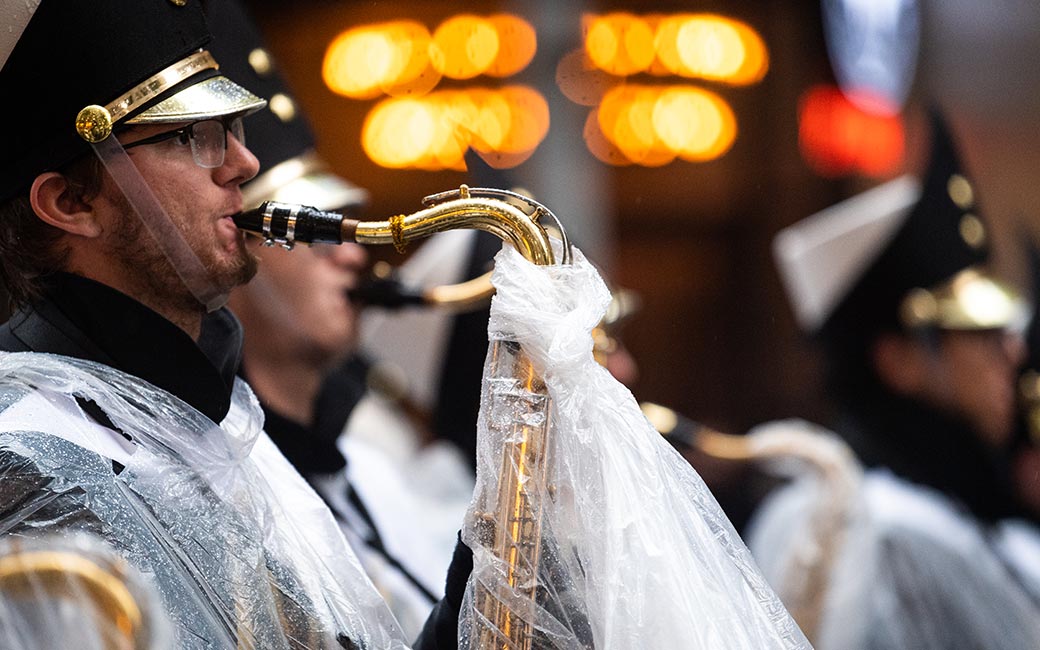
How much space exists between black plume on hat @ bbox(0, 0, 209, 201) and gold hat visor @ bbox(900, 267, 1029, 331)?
405 cm

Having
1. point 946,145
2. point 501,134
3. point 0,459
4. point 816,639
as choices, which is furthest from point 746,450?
point 0,459

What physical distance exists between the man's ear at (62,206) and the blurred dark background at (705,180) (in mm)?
6090

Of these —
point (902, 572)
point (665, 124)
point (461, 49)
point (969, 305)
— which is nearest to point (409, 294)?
point (902, 572)

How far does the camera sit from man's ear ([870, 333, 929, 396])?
18.1 feet

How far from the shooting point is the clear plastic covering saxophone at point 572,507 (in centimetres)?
167

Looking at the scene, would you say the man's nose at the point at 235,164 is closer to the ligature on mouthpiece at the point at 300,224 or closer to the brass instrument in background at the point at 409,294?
the ligature on mouthpiece at the point at 300,224

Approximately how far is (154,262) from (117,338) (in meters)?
0.12

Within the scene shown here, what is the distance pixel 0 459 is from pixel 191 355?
35 cm

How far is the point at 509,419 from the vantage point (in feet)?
5.73

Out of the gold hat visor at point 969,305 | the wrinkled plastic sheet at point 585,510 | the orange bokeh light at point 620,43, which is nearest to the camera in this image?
the wrinkled plastic sheet at point 585,510

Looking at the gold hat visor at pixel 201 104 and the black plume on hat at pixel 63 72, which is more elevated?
the black plume on hat at pixel 63 72

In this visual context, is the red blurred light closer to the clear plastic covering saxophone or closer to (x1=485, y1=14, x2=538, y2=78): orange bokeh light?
(x1=485, y1=14, x2=538, y2=78): orange bokeh light

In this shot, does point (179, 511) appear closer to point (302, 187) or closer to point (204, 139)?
point (204, 139)

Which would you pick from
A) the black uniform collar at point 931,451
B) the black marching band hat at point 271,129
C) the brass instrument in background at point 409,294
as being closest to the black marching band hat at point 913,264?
the black uniform collar at point 931,451
